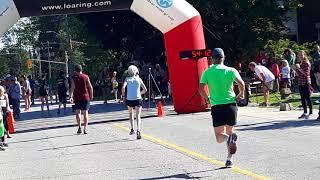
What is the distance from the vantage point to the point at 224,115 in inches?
367

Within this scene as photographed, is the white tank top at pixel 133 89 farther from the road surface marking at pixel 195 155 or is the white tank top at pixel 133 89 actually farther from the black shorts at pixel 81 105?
the black shorts at pixel 81 105

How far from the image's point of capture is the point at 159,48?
1348 inches

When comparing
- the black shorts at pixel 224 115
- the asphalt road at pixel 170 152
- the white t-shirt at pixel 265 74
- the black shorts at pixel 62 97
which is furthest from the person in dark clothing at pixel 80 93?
the black shorts at pixel 62 97

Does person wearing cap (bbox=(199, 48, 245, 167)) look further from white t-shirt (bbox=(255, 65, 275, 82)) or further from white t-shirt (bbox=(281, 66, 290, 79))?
white t-shirt (bbox=(281, 66, 290, 79))

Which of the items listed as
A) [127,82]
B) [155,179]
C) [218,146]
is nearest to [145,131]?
[127,82]

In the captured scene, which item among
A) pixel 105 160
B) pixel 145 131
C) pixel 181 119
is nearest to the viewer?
pixel 105 160

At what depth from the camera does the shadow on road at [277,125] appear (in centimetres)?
1475

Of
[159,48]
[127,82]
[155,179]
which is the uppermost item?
[159,48]

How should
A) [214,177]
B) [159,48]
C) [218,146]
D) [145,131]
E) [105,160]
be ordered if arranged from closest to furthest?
1. [214,177]
2. [105,160]
3. [218,146]
4. [145,131]
5. [159,48]

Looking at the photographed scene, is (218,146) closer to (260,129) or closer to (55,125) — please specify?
(260,129)

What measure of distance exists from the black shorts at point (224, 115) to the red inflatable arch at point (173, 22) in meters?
11.1

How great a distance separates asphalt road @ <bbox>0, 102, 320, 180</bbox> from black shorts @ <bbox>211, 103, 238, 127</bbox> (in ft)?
2.28

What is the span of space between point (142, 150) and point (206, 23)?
18163 mm

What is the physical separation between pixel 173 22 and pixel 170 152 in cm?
918
